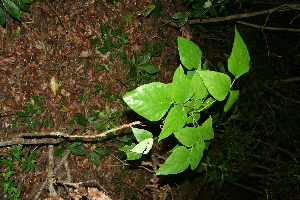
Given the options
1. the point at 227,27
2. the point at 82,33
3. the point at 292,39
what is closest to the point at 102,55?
the point at 82,33

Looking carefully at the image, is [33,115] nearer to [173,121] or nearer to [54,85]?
[54,85]

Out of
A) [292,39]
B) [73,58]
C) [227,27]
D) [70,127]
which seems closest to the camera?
[70,127]

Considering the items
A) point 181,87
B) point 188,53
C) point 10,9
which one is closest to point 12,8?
point 10,9

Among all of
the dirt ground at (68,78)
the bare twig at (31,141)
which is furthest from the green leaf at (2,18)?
the bare twig at (31,141)

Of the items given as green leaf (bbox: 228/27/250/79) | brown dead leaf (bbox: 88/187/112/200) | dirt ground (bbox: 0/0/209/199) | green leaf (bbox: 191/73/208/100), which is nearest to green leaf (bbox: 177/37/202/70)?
green leaf (bbox: 191/73/208/100)

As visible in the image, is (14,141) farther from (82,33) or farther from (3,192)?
(82,33)

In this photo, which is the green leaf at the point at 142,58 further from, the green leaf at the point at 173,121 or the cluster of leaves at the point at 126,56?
the green leaf at the point at 173,121

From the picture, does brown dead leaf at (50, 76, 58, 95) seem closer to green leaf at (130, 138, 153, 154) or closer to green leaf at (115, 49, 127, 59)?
green leaf at (115, 49, 127, 59)
